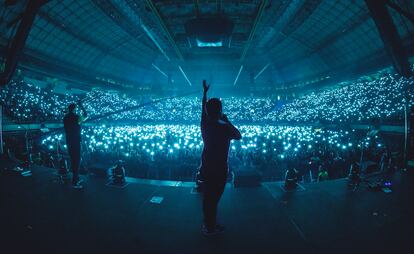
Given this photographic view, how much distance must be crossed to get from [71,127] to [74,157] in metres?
0.58

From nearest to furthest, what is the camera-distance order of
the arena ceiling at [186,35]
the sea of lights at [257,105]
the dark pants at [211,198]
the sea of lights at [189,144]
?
1. the dark pants at [211,198]
2. the arena ceiling at [186,35]
3. the sea of lights at [189,144]
4. the sea of lights at [257,105]

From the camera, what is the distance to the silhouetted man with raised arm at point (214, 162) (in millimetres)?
2471

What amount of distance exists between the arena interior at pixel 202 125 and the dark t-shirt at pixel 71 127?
0.16ft

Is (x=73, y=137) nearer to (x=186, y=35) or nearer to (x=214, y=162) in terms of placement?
(x=214, y=162)

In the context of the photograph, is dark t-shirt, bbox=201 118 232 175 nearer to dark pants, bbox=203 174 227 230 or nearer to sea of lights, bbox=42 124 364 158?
dark pants, bbox=203 174 227 230

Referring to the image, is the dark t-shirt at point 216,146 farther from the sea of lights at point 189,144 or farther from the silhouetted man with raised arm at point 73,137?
the sea of lights at point 189,144

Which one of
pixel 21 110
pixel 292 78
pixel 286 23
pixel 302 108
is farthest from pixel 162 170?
pixel 292 78

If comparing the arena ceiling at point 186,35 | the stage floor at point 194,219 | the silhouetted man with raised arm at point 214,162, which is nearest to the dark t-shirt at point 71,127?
the stage floor at point 194,219

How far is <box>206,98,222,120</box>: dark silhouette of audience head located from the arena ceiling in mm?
7529

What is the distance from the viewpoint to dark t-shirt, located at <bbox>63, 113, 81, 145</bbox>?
156 inches

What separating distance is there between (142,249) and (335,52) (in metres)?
26.5

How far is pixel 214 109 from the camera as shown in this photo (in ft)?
8.27

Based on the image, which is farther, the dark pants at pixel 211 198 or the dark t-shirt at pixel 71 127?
the dark t-shirt at pixel 71 127

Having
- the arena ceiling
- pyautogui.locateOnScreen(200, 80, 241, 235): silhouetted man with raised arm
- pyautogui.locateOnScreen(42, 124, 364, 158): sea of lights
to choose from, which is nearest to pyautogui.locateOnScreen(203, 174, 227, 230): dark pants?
pyautogui.locateOnScreen(200, 80, 241, 235): silhouetted man with raised arm
